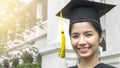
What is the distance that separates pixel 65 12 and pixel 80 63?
51 cm

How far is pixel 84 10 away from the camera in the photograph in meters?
2.83

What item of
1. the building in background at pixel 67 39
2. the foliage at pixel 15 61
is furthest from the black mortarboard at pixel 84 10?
the foliage at pixel 15 61

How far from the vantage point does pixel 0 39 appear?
9438 millimetres

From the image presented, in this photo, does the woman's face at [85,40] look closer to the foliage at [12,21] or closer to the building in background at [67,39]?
the building in background at [67,39]

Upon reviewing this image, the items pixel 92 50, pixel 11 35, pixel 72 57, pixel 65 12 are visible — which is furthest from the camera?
pixel 11 35

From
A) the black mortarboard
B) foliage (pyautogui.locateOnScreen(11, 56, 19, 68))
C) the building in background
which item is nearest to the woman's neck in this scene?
the black mortarboard

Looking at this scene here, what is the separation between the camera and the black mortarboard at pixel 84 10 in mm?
2713

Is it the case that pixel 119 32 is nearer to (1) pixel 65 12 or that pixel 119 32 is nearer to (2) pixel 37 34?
(1) pixel 65 12

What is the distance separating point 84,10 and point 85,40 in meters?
0.35

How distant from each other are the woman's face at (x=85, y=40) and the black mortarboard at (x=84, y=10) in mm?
103

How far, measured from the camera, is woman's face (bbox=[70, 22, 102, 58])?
2559 millimetres

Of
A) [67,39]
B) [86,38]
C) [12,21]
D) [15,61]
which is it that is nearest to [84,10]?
[86,38]

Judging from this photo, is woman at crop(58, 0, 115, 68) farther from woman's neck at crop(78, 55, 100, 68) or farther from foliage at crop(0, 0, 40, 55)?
foliage at crop(0, 0, 40, 55)

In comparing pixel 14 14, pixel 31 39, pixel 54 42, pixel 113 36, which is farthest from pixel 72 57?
pixel 31 39
